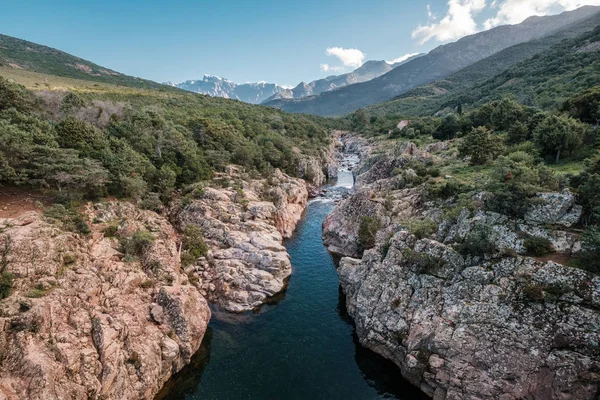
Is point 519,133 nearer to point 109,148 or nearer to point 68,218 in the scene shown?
point 109,148

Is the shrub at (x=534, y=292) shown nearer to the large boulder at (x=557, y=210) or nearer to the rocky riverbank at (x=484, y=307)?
the rocky riverbank at (x=484, y=307)

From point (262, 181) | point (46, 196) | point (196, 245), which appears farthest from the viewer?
point (262, 181)

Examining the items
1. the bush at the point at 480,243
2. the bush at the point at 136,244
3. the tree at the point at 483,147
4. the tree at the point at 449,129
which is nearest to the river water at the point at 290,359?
the bush at the point at 136,244

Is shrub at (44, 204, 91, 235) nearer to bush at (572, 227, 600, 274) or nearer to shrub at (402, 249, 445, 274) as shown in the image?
shrub at (402, 249, 445, 274)

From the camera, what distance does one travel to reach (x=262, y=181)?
2320 inches

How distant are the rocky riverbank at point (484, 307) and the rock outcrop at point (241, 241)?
1100 cm

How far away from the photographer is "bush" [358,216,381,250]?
42219mm

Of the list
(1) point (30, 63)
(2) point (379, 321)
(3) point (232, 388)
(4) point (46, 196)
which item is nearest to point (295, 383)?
(3) point (232, 388)

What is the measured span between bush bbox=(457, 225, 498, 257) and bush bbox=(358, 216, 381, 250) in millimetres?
16272

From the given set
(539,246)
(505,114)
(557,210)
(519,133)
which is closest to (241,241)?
(539,246)

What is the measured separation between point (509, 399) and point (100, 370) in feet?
94.9

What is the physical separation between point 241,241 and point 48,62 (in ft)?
476

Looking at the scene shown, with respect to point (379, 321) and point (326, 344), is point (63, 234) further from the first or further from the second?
point (379, 321)

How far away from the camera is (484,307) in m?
22.7
